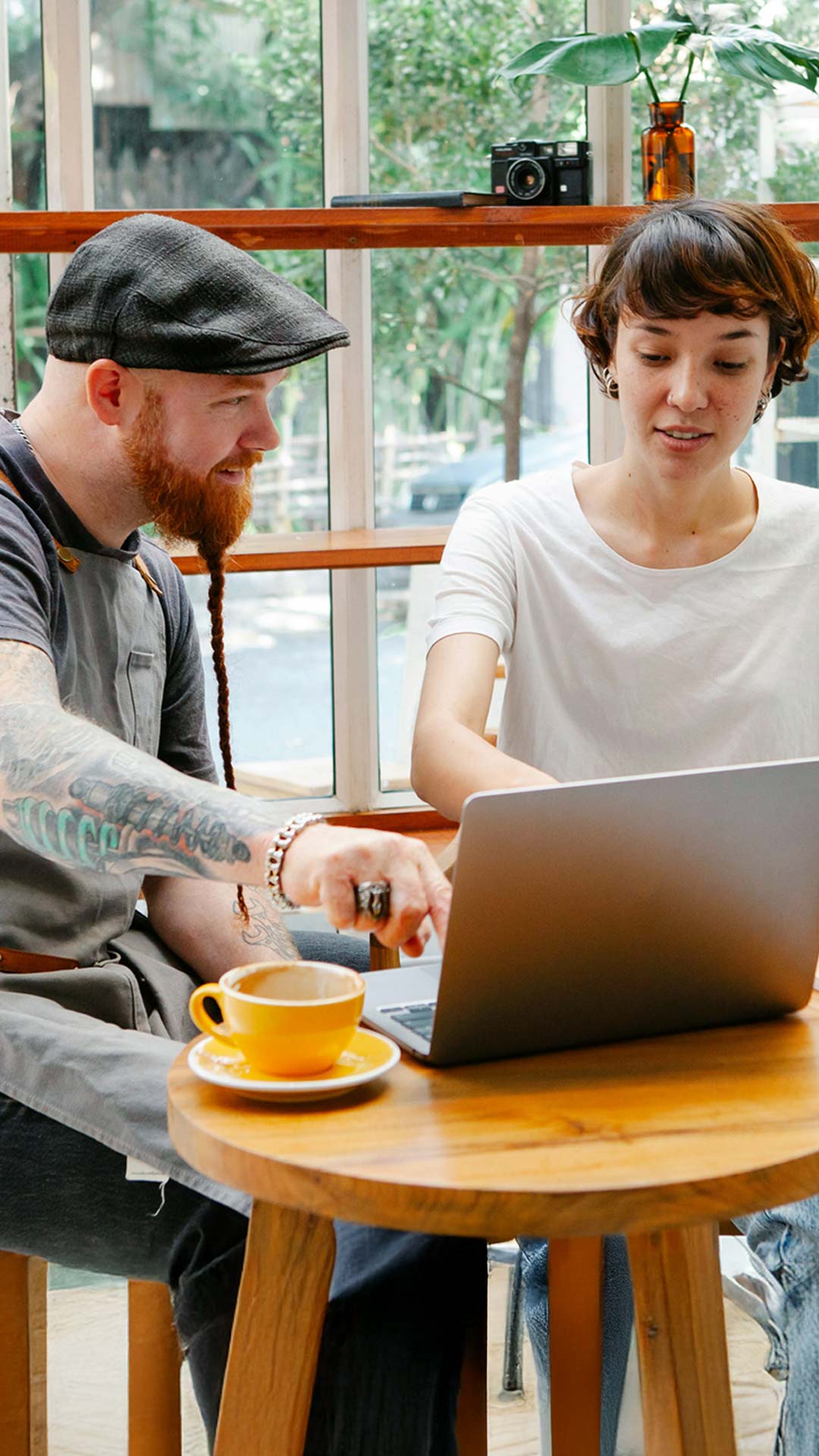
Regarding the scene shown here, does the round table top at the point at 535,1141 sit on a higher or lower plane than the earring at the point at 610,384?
lower

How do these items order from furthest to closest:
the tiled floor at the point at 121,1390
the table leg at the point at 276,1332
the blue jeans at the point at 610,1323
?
the tiled floor at the point at 121,1390 → the blue jeans at the point at 610,1323 → the table leg at the point at 276,1332

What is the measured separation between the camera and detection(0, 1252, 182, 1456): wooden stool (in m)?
1.39

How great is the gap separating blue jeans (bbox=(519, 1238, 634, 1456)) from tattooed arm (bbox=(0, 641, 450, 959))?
63 cm

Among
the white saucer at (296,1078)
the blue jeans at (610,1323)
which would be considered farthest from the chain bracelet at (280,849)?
the blue jeans at (610,1323)

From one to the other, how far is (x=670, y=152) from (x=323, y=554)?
2.80ft

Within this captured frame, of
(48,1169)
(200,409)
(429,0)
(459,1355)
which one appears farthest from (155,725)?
(429,0)

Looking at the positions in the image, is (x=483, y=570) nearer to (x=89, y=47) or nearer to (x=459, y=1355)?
(x=459, y=1355)

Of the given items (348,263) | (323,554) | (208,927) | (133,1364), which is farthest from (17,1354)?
(348,263)

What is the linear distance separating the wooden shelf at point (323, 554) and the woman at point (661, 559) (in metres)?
0.53

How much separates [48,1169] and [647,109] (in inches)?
90.4

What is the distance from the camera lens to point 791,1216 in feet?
4.58

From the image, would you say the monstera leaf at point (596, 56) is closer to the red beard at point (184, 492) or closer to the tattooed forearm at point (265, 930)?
the red beard at point (184, 492)

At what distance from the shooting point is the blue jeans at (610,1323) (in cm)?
162

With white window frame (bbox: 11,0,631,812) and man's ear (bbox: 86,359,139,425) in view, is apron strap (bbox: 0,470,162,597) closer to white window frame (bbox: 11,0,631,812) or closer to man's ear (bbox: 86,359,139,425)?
man's ear (bbox: 86,359,139,425)
